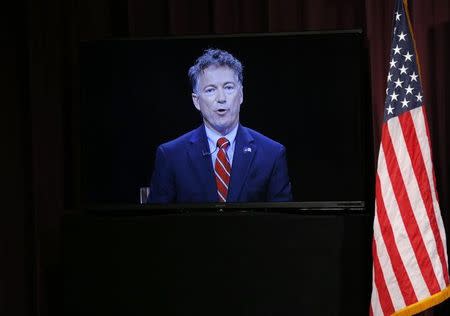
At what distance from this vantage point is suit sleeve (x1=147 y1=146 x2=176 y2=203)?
3.52 metres

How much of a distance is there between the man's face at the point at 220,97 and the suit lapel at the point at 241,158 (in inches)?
2.7

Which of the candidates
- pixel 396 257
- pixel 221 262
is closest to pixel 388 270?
pixel 396 257

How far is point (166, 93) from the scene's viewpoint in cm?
353

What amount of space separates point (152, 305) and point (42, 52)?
1502 millimetres

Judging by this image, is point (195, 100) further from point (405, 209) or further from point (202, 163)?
point (405, 209)

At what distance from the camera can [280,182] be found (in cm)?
346

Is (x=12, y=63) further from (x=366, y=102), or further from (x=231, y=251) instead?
(x=366, y=102)

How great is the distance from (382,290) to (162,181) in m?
1.16

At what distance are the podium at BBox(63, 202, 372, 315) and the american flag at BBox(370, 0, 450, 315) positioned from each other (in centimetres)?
17

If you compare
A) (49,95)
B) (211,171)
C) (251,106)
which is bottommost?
(211,171)

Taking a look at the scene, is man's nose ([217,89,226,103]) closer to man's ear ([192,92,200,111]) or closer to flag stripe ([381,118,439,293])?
man's ear ([192,92,200,111])

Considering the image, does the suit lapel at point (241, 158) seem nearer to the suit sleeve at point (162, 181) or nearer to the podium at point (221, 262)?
the podium at point (221, 262)

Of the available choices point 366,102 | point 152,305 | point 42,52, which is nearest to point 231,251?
point 152,305

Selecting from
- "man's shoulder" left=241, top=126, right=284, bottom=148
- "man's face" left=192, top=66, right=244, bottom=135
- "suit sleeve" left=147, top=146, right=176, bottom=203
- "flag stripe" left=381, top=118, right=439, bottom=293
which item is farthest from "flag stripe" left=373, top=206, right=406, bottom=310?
"suit sleeve" left=147, top=146, right=176, bottom=203
